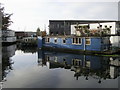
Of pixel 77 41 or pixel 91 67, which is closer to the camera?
pixel 91 67

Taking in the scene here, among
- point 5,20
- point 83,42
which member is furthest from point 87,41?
point 5,20

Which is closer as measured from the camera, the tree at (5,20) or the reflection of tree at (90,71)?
the reflection of tree at (90,71)

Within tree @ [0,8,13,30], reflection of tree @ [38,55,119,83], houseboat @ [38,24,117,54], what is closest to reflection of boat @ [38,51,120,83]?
reflection of tree @ [38,55,119,83]

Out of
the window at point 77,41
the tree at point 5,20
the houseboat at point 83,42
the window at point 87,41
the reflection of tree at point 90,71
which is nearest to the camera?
the reflection of tree at point 90,71

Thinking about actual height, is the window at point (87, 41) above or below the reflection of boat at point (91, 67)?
above

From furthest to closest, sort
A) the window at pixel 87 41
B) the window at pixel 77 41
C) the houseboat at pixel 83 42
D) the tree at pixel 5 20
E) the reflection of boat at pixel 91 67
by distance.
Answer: the tree at pixel 5 20, the window at pixel 77 41, the window at pixel 87 41, the houseboat at pixel 83 42, the reflection of boat at pixel 91 67

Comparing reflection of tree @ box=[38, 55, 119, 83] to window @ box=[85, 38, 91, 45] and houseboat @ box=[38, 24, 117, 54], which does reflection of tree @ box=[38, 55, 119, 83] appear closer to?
houseboat @ box=[38, 24, 117, 54]

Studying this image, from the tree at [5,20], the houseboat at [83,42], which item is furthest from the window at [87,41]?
the tree at [5,20]

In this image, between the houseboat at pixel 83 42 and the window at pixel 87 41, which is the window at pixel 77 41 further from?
the window at pixel 87 41

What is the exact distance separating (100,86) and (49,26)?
38.6 metres

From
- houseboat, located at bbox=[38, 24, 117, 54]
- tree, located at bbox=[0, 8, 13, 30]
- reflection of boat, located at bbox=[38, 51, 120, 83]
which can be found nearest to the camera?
reflection of boat, located at bbox=[38, 51, 120, 83]

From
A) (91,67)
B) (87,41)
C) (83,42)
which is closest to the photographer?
(91,67)

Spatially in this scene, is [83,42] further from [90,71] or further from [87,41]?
[90,71]

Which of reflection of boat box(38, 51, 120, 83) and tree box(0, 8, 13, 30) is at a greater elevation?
tree box(0, 8, 13, 30)
